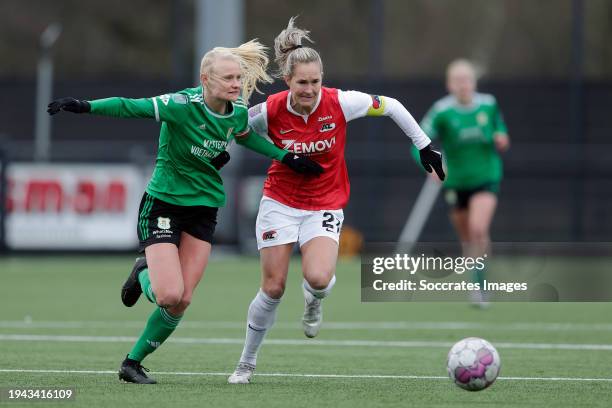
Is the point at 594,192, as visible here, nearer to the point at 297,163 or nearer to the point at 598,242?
the point at 598,242

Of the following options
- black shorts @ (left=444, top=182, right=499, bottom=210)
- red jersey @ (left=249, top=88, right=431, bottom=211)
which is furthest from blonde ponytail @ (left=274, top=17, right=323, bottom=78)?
black shorts @ (left=444, top=182, right=499, bottom=210)

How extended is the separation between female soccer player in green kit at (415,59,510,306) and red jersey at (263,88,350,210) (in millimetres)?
5202

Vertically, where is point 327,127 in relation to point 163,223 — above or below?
above

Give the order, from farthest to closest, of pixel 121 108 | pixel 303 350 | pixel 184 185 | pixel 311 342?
pixel 311 342
pixel 303 350
pixel 184 185
pixel 121 108

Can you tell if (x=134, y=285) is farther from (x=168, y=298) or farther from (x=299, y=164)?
(x=299, y=164)

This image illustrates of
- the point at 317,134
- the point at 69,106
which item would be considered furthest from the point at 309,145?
the point at 69,106

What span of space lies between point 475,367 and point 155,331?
6.10 feet

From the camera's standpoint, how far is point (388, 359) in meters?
9.16

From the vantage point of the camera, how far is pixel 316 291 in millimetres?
8227

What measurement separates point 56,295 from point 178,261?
6.99 meters

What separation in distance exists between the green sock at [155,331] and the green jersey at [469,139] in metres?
6.16

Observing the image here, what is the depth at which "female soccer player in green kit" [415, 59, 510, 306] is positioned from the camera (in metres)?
13.4

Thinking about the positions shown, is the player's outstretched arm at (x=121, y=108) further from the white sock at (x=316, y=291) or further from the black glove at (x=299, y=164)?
the white sock at (x=316, y=291)

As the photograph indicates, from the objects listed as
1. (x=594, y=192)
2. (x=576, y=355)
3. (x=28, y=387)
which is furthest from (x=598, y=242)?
(x=28, y=387)
